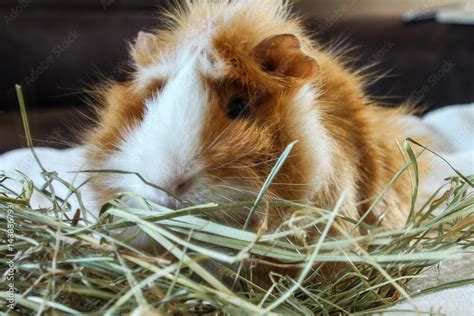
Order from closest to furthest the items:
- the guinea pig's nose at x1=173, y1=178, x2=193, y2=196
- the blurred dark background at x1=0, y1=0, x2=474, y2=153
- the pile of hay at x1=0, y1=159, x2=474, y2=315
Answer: the pile of hay at x1=0, y1=159, x2=474, y2=315
the guinea pig's nose at x1=173, y1=178, x2=193, y2=196
the blurred dark background at x1=0, y1=0, x2=474, y2=153

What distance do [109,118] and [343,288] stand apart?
45 cm

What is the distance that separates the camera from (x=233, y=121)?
75cm

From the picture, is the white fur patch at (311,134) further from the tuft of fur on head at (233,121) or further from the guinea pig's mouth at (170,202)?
the guinea pig's mouth at (170,202)

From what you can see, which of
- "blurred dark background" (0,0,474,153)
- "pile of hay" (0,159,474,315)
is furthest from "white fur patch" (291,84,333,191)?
"blurred dark background" (0,0,474,153)

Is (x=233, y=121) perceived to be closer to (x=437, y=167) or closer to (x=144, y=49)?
(x=144, y=49)

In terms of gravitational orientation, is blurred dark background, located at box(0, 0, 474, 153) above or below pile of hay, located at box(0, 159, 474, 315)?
above

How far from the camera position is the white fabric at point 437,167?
686 millimetres

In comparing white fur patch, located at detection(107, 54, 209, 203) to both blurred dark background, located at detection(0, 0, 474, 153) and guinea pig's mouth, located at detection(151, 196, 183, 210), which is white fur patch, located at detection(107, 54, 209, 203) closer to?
guinea pig's mouth, located at detection(151, 196, 183, 210)

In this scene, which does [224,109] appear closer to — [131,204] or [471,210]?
[131,204]

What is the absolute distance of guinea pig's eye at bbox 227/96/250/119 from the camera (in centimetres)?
A: 78

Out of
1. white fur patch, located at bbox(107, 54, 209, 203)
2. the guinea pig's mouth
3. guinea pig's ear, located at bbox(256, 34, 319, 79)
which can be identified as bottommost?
the guinea pig's mouth

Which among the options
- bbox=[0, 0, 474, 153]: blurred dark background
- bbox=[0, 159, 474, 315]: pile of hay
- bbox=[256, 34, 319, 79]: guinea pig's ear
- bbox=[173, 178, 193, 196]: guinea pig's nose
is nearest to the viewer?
bbox=[0, 159, 474, 315]: pile of hay

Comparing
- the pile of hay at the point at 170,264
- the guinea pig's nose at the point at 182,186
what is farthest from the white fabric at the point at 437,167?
the guinea pig's nose at the point at 182,186

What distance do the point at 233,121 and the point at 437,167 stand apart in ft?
2.80
